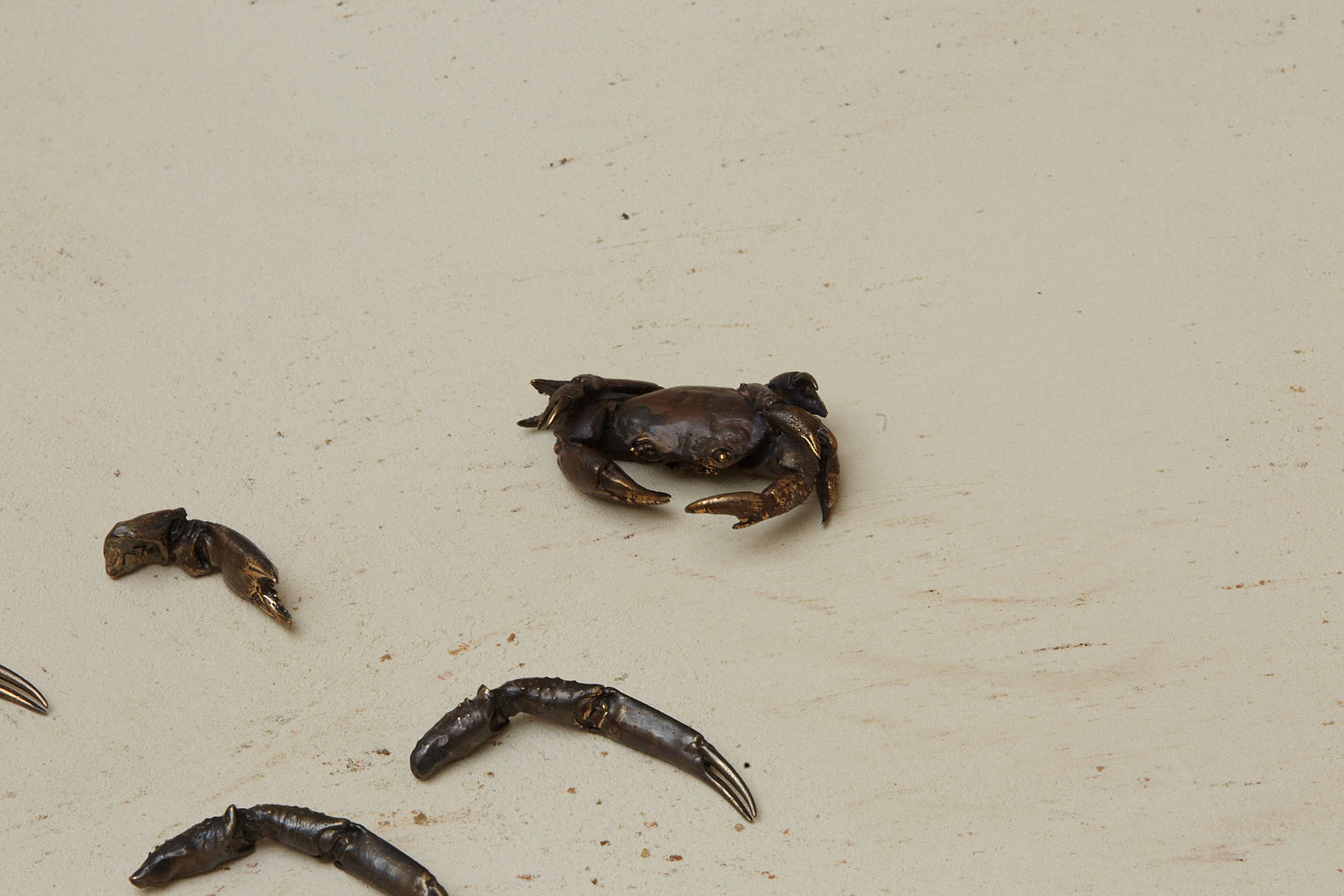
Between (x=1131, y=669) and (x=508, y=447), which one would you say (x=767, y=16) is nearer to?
(x=508, y=447)

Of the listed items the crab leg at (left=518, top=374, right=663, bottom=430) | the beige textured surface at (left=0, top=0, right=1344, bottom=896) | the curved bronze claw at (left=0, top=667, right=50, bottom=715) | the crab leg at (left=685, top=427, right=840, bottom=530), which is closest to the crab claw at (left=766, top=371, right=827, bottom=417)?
the crab leg at (left=685, top=427, right=840, bottom=530)

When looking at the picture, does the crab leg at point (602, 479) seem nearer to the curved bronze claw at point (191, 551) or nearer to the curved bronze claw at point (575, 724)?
the curved bronze claw at point (575, 724)

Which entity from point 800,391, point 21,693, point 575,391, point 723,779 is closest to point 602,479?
point 575,391

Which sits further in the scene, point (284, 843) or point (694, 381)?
point (694, 381)

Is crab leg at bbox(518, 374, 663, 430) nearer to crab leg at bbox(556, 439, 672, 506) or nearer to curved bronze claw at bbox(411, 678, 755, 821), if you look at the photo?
crab leg at bbox(556, 439, 672, 506)

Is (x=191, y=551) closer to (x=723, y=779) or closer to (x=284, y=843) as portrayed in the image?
(x=284, y=843)
